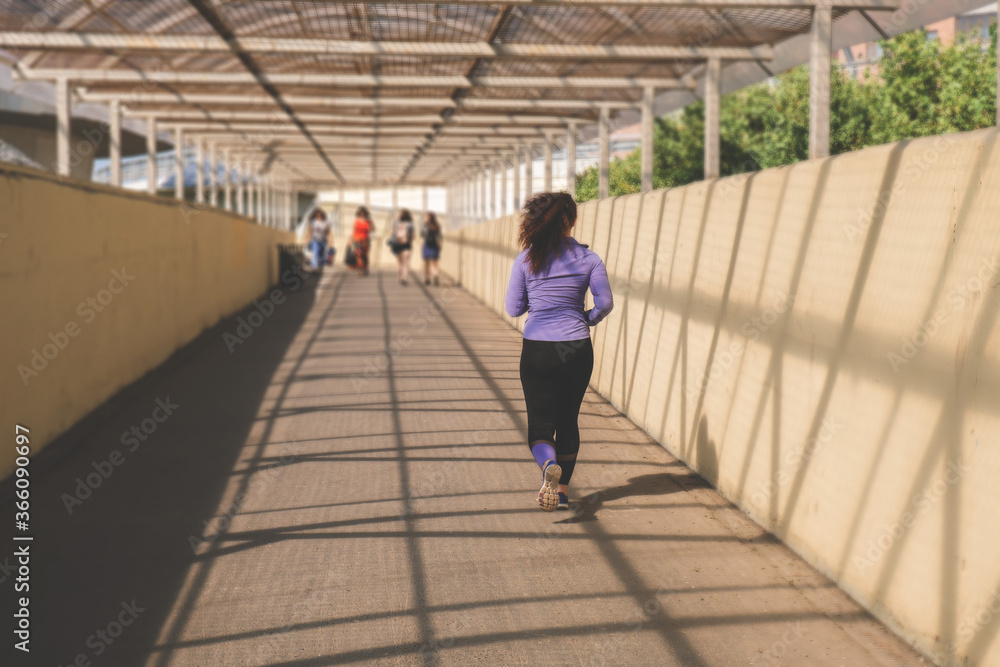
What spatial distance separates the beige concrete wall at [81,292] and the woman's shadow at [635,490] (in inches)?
117

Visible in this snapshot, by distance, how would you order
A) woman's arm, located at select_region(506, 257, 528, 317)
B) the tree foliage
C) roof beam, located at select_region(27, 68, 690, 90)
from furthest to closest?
the tree foliage
roof beam, located at select_region(27, 68, 690, 90)
woman's arm, located at select_region(506, 257, 528, 317)

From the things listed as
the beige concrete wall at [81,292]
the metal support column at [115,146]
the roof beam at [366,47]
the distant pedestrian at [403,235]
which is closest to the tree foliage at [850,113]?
the distant pedestrian at [403,235]

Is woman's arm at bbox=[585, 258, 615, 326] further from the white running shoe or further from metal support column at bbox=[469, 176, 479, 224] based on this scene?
metal support column at bbox=[469, 176, 479, 224]

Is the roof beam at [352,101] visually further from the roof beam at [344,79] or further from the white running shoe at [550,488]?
the white running shoe at [550,488]

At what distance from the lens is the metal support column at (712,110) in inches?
574

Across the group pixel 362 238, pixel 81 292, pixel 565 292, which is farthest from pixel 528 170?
pixel 565 292

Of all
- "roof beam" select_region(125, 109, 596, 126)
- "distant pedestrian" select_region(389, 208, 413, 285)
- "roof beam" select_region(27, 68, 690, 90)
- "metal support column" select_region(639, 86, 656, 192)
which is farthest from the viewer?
"distant pedestrian" select_region(389, 208, 413, 285)

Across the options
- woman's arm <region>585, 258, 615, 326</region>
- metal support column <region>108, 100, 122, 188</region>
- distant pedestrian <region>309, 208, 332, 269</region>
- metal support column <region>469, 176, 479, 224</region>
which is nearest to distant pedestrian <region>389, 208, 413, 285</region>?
distant pedestrian <region>309, 208, 332, 269</region>

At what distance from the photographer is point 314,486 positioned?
5.90m

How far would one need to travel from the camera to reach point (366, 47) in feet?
45.7

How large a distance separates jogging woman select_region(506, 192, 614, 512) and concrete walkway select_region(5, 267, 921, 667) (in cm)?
40

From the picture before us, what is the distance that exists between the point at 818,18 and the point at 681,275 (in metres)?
5.97

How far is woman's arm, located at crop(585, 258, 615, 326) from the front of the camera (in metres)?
5.30

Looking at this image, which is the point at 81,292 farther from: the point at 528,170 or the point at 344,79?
the point at 528,170
